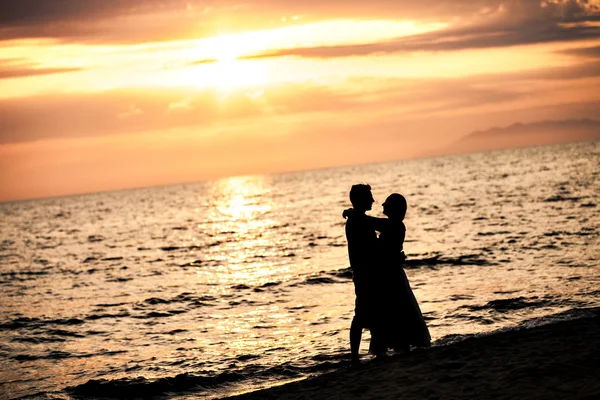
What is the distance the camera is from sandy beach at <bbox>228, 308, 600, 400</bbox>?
24.9 ft

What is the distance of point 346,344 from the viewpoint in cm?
1391

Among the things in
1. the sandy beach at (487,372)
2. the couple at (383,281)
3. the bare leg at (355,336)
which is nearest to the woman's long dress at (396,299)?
the couple at (383,281)

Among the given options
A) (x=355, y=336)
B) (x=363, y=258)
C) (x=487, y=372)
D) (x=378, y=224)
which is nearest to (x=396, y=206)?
(x=378, y=224)

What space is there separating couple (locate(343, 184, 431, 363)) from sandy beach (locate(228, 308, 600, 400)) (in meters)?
0.36

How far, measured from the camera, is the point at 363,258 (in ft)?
32.0

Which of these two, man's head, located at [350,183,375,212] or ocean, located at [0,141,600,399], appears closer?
man's head, located at [350,183,375,212]

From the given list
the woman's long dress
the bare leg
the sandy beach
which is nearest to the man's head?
the woman's long dress

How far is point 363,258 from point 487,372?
98.7 inches

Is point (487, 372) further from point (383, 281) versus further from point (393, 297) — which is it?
point (383, 281)

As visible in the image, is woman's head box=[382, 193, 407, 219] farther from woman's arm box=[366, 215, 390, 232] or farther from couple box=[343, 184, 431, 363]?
woman's arm box=[366, 215, 390, 232]

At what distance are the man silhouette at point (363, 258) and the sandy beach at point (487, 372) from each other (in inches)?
29.6

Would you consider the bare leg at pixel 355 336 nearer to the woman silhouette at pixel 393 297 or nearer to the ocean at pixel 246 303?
the woman silhouette at pixel 393 297

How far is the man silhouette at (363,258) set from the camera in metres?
9.50

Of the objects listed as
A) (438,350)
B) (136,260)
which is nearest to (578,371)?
(438,350)
